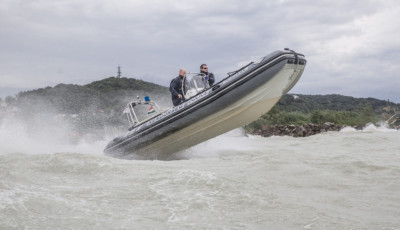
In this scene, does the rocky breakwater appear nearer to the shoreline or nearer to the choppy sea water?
the shoreline

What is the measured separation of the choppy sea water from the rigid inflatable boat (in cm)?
156

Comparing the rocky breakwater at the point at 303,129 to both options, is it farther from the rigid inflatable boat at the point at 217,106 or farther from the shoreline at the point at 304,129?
the rigid inflatable boat at the point at 217,106

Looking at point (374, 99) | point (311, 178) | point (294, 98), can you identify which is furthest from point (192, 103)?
point (374, 99)

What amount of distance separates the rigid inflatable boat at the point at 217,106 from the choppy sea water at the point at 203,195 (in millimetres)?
1562

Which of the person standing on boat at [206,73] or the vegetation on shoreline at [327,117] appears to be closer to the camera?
the person standing on boat at [206,73]

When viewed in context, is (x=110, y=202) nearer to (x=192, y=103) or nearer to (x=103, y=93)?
(x=192, y=103)

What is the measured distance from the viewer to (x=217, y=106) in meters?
6.71

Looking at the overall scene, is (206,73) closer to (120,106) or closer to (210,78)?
(210,78)

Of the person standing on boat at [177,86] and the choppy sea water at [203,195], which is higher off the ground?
the person standing on boat at [177,86]

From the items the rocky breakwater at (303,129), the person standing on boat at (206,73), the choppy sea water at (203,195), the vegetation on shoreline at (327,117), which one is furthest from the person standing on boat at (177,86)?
the vegetation on shoreline at (327,117)

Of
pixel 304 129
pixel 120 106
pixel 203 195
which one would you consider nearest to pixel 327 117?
pixel 304 129

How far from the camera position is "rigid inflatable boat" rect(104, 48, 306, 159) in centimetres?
654

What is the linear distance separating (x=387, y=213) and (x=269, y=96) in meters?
3.84

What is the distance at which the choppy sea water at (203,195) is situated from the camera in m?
2.82
